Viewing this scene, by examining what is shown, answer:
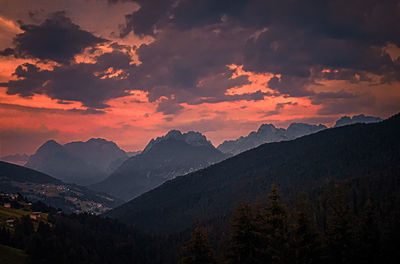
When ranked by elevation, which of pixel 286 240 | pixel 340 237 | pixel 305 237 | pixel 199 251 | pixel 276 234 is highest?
pixel 276 234

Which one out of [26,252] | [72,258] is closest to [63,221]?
[72,258]

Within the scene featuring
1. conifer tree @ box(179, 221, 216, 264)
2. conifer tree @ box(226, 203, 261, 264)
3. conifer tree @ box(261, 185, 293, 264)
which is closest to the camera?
conifer tree @ box(179, 221, 216, 264)

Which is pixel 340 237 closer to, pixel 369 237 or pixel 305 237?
pixel 369 237

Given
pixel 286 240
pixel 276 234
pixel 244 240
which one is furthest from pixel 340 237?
pixel 244 240

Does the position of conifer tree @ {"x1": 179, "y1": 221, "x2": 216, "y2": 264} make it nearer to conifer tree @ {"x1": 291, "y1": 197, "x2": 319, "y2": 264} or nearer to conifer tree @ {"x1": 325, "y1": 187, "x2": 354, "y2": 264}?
conifer tree @ {"x1": 291, "y1": 197, "x2": 319, "y2": 264}

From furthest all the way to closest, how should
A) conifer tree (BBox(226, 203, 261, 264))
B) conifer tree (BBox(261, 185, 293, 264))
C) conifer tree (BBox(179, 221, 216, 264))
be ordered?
conifer tree (BBox(226, 203, 261, 264)), conifer tree (BBox(261, 185, 293, 264)), conifer tree (BBox(179, 221, 216, 264))

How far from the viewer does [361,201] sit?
192 meters

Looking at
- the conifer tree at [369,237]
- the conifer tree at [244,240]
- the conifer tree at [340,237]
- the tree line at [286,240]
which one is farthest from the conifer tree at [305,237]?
the conifer tree at [369,237]

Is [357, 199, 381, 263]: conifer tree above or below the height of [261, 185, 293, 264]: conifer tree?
below

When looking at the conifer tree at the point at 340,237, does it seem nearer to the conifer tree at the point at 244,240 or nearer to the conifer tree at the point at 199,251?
the conifer tree at the point at 244,240

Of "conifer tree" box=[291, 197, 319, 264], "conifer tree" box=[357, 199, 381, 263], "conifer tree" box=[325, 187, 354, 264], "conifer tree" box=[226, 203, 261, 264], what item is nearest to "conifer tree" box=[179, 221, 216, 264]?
"conifer tree" box=[226, 203, 261, 264]

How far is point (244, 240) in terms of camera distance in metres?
35.5

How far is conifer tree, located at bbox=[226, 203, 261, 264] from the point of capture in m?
35.1

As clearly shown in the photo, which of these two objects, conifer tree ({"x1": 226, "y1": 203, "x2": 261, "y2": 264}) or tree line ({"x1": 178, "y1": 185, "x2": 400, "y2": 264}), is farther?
conifer tree ({"x1": 226, "y1": 203, "x2": 261, "y2": 264})
